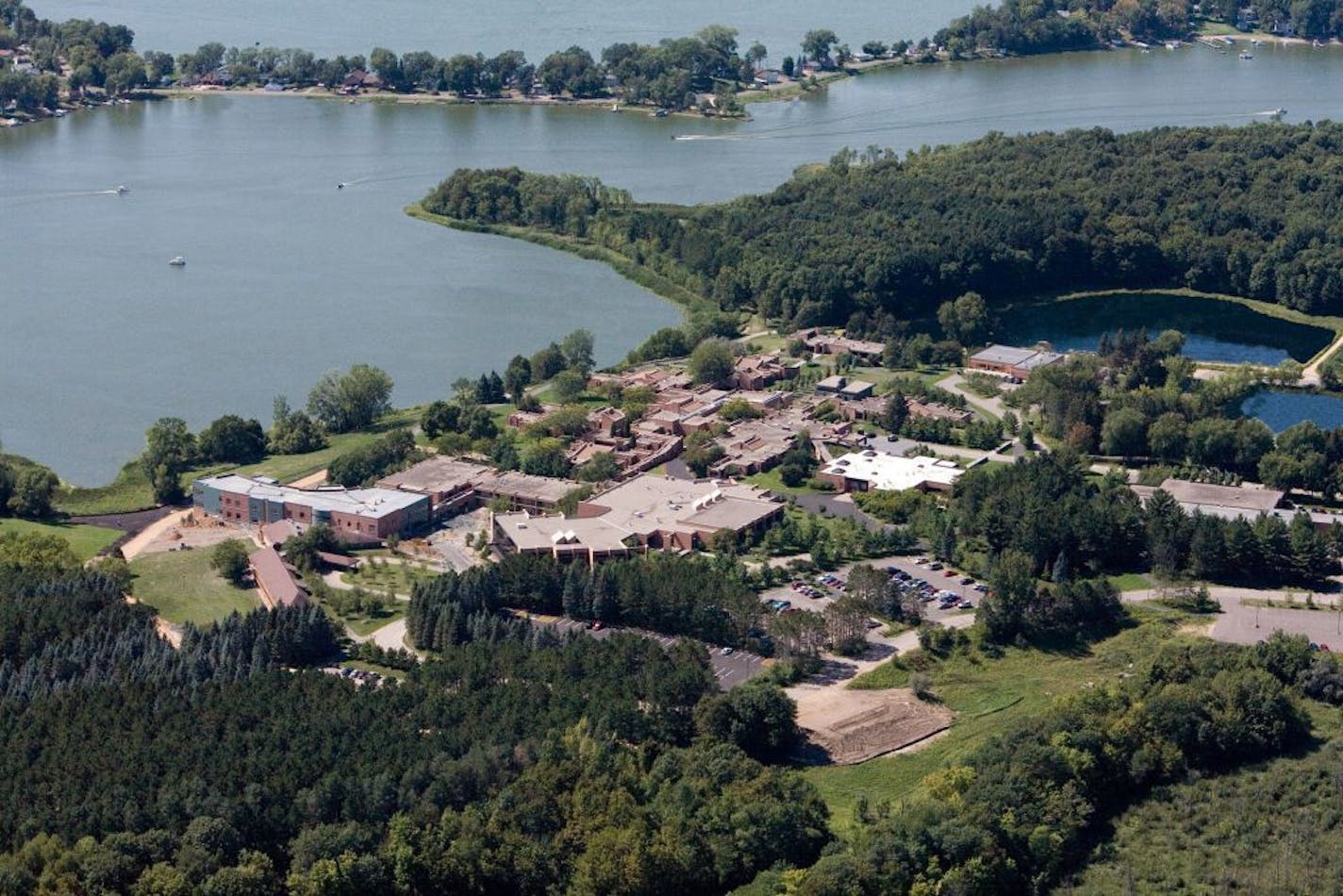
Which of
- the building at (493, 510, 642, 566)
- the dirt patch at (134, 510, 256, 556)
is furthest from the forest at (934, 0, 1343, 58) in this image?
the dirt patch at (134, 510, 256, 556)

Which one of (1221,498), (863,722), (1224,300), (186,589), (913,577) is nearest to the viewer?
(863,722)

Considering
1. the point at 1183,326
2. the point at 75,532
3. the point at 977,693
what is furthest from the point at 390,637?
the point at 1183,326

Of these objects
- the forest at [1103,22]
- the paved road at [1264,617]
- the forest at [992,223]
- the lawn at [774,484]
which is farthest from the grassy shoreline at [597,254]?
the forest at [1103,22]

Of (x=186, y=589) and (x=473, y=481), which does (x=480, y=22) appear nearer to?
(x=473, y=481)

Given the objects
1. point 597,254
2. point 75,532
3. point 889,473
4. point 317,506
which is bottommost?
point 75,532

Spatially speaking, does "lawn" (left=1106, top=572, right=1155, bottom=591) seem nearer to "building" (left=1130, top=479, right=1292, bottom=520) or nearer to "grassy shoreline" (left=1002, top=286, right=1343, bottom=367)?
"building" (left=1130, top=479, right=1292, bottom=520)

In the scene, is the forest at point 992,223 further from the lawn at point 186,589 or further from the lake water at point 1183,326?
the lawn at point 186,589

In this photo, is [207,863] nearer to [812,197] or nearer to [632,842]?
[632,842]
